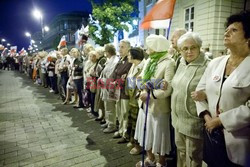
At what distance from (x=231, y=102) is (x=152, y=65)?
1.47 metres

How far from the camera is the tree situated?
47.9ft

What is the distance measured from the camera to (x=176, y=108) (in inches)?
102

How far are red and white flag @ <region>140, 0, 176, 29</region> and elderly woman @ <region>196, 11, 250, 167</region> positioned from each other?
1948mm

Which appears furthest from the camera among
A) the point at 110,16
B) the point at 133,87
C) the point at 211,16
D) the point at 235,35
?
the point at 110,16

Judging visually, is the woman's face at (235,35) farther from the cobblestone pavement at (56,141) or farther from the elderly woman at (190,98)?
the cobblestone pavement at (56,141)

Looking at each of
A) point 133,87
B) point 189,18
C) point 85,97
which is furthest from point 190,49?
point 189,18

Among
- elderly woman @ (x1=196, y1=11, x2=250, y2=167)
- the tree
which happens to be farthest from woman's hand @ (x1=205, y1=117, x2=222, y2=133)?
the tree

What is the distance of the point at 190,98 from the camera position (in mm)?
2410

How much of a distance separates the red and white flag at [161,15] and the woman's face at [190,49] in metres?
1.52

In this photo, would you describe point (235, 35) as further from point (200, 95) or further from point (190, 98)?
point (190, 98)

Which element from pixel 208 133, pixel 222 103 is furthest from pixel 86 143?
pixel 222 103

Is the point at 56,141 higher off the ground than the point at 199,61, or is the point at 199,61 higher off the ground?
the point at 199,61

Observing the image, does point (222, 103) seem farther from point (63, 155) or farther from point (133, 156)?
point (63, 155)

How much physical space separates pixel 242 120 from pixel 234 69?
508mm
